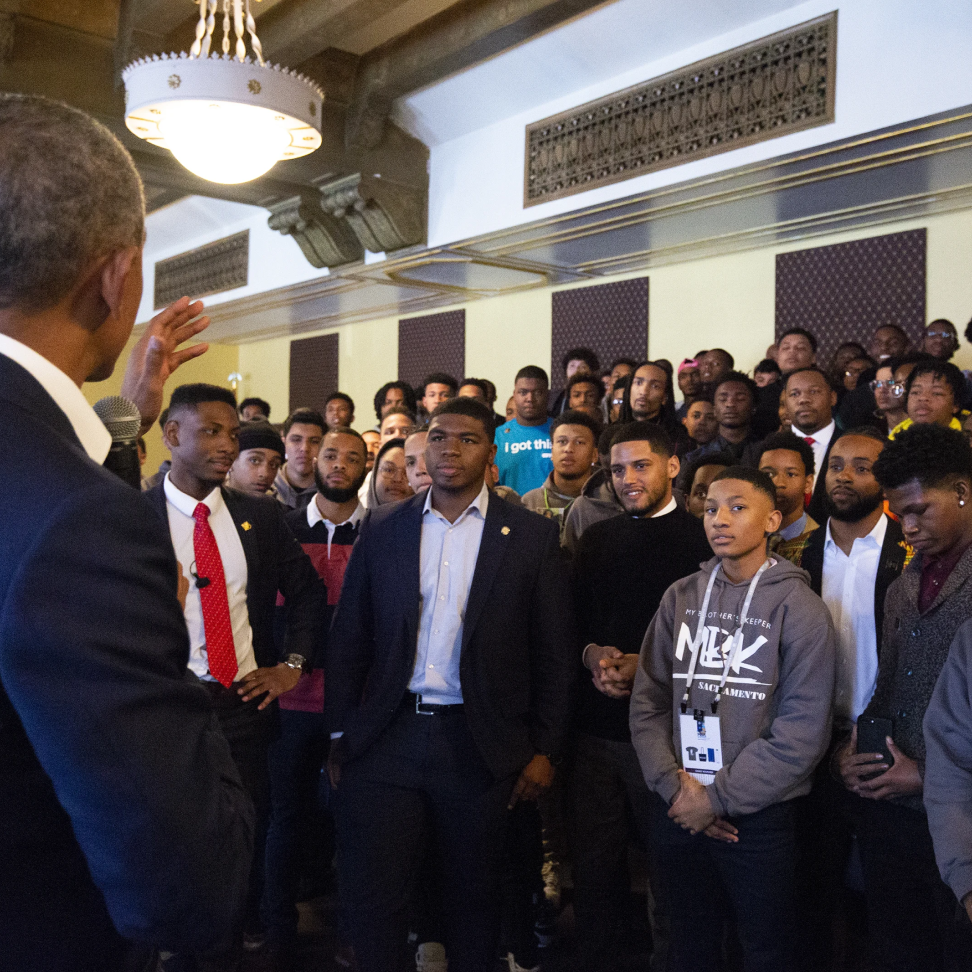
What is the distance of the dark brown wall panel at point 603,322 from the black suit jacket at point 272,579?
5.29 m

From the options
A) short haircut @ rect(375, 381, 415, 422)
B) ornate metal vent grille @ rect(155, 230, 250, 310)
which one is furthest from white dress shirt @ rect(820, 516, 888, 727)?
ornate metal vent grille @ rect(155, 230, 250, 310)

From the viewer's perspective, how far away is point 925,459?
85.8 inches

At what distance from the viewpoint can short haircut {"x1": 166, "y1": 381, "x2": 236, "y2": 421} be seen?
9.07 feet

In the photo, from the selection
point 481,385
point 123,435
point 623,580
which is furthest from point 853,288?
point 123,435

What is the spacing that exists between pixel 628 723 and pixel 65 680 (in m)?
2.19

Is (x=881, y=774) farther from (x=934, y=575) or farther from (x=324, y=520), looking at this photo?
(x=324, y=520)

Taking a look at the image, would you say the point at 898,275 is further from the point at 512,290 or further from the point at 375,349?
the point at 375,349

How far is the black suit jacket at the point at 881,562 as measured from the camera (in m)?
2.44

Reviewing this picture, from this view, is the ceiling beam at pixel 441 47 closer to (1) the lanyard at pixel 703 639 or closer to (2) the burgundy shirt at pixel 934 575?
(1) the lanyard at pixel 703 639

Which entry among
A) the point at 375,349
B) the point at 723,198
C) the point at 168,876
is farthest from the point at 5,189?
the point at 375,349

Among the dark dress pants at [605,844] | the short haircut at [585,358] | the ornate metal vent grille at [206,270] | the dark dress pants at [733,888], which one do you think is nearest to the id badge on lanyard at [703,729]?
the dark dress pants at [733,888]

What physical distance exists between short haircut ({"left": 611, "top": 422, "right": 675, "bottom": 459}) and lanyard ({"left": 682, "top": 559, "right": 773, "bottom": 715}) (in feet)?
1.92

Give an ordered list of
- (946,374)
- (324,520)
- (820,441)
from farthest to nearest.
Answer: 1. (820,441)
2. (946,374)
3. (324,520)

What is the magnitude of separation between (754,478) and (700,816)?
85cm
